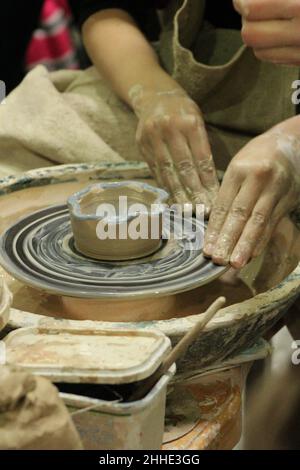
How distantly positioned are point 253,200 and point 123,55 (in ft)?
2.68

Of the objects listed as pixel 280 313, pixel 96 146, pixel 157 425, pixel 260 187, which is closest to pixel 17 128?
pixel 96 146

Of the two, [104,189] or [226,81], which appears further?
[226,81]

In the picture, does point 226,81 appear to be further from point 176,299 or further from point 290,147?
point 176,299

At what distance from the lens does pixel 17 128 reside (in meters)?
1.95

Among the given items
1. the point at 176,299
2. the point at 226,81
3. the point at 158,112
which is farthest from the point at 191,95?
the point at 176,299

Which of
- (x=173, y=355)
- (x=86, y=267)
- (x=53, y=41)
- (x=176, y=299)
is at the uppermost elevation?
(x=173, y=355)

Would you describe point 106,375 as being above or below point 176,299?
above

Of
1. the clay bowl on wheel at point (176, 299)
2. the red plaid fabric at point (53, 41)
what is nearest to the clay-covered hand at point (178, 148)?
the clay bowl on wheel at point (176, 299)

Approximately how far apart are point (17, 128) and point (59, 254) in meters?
0.61

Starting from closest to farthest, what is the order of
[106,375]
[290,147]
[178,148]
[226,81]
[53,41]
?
[106,375]
[290,147]
[178,148]
[226,81]
[53,41]

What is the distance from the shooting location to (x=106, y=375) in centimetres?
92

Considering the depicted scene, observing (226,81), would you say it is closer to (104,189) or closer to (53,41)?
(104,189)

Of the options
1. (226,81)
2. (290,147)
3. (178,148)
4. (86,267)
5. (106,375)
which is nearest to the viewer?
(106,375)

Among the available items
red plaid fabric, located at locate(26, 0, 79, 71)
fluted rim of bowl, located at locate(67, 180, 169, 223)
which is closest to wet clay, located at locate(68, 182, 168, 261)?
fluted rim of bowl, located at locate(67, 180, 169, 223)
